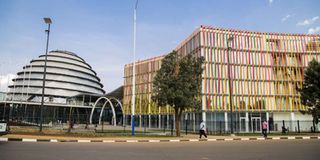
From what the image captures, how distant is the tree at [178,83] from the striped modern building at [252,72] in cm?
1848

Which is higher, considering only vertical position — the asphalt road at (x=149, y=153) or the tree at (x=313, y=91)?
the tree at (x=313, y=91)

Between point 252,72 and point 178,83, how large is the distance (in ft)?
90.8

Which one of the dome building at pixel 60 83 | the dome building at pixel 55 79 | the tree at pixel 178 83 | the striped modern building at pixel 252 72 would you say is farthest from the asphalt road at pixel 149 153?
the dome building at pixel 55 79

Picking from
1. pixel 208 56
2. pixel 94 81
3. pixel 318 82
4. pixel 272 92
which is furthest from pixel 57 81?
pixel 318 82

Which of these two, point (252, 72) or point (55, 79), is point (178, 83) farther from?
point (55, 79)

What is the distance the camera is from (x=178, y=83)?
25828mm

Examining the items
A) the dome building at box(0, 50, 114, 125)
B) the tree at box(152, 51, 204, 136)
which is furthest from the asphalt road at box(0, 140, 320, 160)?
the dome building at box(0, 50, 114, 125)

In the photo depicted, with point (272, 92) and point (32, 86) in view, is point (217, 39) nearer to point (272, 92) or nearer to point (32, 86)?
point (272, 92)

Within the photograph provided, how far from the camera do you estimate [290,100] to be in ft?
161

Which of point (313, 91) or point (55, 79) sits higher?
point (55, 79)

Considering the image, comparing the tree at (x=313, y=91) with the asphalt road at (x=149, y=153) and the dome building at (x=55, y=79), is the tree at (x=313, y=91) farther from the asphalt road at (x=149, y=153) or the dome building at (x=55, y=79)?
the dome building at (x=55, y=79)

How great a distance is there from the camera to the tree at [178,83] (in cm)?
2566

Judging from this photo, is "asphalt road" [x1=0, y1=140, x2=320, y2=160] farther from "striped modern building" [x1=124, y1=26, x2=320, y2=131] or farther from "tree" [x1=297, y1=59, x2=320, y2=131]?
"striped modern building" [x1=124, y1=26, x2=320, y2=131]

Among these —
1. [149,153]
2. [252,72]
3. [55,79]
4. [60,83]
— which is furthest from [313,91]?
[55,79]
